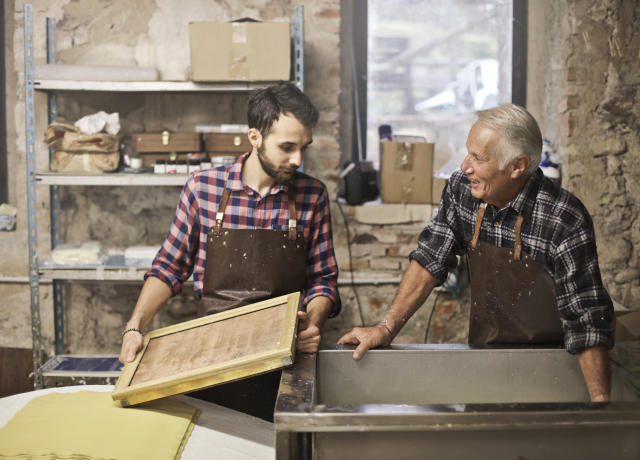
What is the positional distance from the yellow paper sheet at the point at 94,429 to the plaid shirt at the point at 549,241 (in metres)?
0.91

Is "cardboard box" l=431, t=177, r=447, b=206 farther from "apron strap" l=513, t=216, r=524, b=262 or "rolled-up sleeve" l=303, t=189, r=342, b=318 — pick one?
"apron strap" l=513, t=216, r=524, b=262

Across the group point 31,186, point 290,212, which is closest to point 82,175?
point 31,186

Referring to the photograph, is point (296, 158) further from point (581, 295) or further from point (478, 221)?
point (581, 295)

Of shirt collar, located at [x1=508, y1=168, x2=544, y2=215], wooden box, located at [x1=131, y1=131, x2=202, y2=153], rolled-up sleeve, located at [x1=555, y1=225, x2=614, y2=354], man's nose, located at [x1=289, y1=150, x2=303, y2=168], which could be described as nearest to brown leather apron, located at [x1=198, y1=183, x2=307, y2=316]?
man's nose, located at [x1=289, y1=150, x2=303, y2=168]

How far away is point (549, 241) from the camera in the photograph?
1559 mm

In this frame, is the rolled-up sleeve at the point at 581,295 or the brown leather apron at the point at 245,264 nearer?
the rolled-up sleeve at the point at 581,295

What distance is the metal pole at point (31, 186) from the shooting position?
8.98 feet

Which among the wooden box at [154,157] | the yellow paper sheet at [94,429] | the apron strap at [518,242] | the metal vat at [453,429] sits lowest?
the yellow paper sheet at [94,429]

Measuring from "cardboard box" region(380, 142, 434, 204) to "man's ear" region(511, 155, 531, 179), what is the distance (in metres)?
1.50

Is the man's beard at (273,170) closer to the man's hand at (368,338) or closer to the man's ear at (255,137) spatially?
the man's ear at (255,137)

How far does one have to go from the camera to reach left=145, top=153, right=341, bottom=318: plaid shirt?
6.40 feet

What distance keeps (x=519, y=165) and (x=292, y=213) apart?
776 mm

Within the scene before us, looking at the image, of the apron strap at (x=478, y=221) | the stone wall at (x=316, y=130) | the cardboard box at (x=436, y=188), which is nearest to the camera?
the apron strap at (x=478, y=221)

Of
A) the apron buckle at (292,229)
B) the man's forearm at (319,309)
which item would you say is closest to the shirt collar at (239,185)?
the apron buckle at (292,229)
